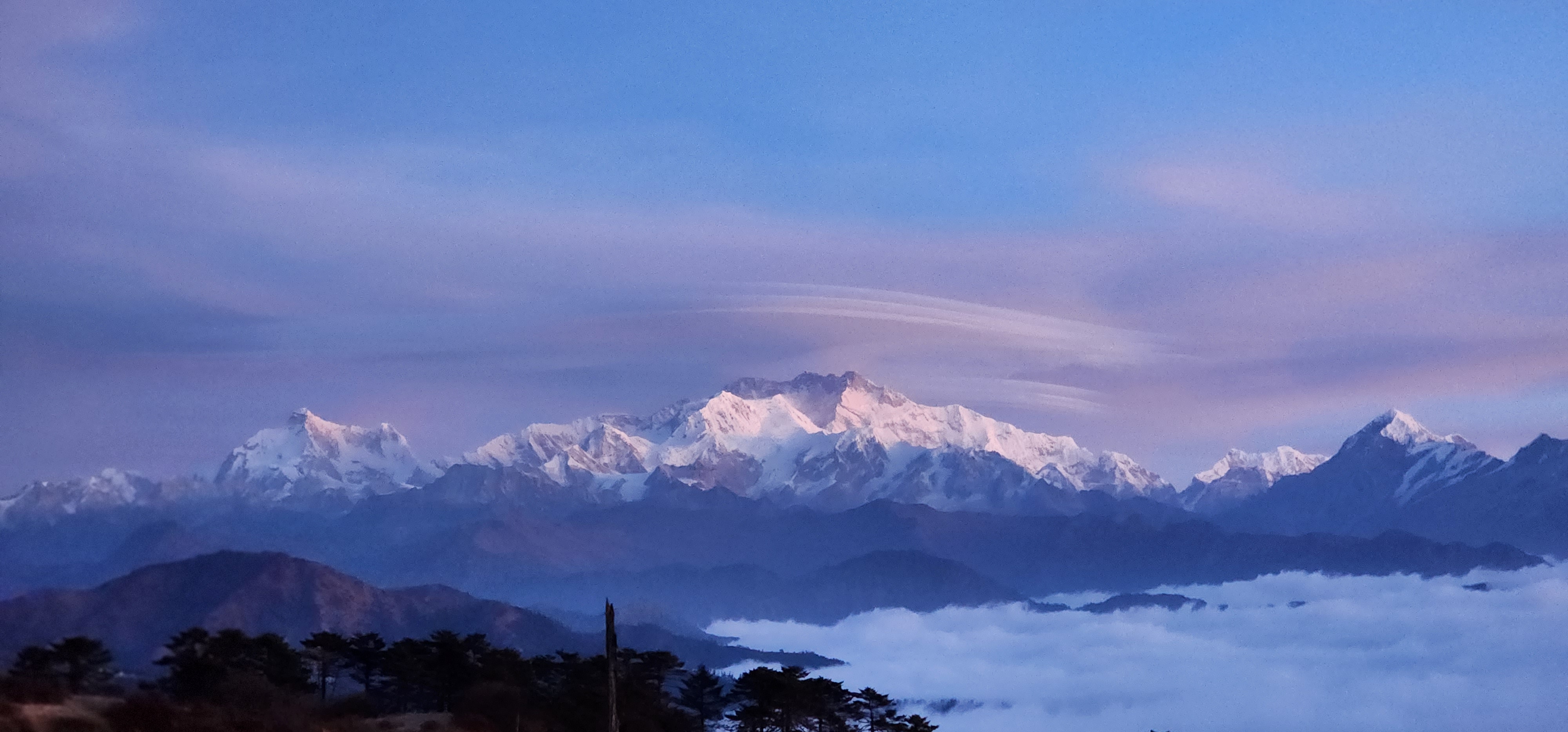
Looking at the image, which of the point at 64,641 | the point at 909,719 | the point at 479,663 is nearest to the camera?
the point at 64,641

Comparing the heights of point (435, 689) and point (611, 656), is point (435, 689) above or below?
below

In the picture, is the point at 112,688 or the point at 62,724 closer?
the point at 62,724

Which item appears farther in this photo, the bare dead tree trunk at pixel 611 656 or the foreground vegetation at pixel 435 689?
the foreground vegetation at pixel 435 689

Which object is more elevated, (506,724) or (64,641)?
(64,641)

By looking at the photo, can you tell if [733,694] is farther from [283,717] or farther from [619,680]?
[283,717]

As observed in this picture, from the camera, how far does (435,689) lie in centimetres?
11662

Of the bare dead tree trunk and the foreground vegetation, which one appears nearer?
the bare dead tree trunk

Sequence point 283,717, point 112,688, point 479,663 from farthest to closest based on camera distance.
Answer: point 479,663 → point 112,688 → point 283,717

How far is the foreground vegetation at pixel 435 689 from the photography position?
85.4m

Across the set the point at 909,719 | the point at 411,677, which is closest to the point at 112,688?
the point at 411,677

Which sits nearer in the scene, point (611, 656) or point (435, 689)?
point (611, 656)

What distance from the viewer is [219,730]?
62656 millimetres

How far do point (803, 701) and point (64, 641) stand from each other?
50196 millimetres

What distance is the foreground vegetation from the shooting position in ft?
280
